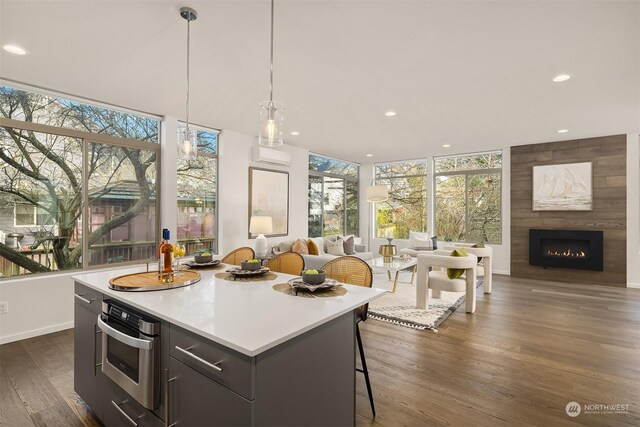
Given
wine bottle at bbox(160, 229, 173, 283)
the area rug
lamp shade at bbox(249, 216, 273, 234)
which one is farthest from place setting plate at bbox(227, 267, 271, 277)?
lamp shade at bbox(249, 216, 273, 234)

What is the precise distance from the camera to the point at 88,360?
1940 mm

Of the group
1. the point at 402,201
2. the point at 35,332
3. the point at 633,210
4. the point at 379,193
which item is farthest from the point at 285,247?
the point at 633,210

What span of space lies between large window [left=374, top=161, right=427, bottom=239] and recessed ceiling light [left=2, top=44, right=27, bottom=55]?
22.6ft

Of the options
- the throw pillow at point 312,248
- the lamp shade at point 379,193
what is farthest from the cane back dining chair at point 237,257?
the lamp shade at point 379,193

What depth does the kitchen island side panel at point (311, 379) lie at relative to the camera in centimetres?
110

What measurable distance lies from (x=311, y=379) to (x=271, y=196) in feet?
16.0

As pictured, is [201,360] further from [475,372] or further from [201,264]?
[475,372]

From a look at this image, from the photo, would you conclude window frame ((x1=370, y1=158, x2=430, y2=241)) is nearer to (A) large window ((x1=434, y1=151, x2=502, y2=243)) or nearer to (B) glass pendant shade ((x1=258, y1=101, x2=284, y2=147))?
(A) large window ((x1=434, y1=151, x2=502, y2=243))

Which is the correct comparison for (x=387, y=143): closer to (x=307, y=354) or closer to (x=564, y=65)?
(x=564, y=65)

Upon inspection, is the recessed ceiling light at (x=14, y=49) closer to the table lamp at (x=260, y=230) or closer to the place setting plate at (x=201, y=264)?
the place setting plate at (x=201, y=264)

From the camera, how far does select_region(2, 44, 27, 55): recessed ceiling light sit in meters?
2.58

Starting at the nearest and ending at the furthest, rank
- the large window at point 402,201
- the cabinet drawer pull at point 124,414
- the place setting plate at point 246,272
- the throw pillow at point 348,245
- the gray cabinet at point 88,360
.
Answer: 1. the cabinet drawer pull at point 124,414
2. the gray cabinet at point 88,360
3. the place setting plate at point 246,272
4. the throw pillow at point 348,245
5. the large window at point 402,201

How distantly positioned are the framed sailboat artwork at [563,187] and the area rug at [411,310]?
297 centimetres

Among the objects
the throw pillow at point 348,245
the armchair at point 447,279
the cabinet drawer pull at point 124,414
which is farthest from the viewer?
the throw pillow at point 348,245
